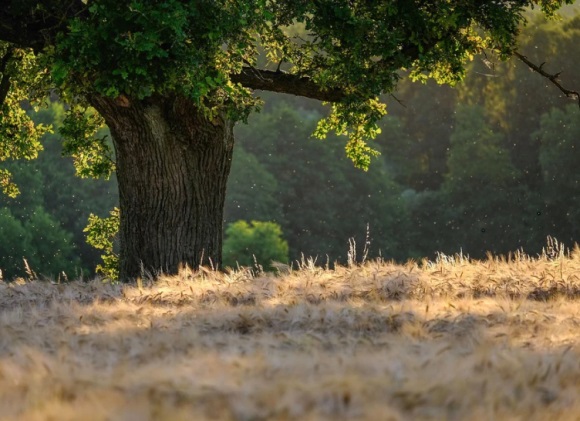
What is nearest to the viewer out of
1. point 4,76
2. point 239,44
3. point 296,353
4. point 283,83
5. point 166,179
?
point 296,353

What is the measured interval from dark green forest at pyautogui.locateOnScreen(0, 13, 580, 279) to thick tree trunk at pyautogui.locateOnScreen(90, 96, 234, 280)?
3679 centimetres

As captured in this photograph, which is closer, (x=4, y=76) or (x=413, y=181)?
Result: (x=4, y=76)

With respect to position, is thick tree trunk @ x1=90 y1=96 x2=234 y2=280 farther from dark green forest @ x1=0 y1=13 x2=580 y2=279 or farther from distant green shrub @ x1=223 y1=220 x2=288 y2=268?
distant green shrub @ x1=223 y1=220 x2=288 y2=268

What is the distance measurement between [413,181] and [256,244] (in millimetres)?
16993

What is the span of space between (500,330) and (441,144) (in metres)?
59.8

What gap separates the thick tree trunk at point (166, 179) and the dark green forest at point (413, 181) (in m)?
36.8

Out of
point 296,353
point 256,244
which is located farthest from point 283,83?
point 256,244

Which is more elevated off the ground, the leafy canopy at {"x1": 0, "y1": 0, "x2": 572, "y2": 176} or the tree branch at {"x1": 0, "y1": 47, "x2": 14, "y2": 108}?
the tree branch at {"x1": 0, "y1": 47, "x2": 14, "y2": 108}

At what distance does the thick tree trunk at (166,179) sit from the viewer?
13.8 meters

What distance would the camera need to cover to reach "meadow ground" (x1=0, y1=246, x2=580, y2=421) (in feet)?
14.0

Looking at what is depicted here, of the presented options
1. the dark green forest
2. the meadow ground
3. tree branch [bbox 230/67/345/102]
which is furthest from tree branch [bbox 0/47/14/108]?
the dark green forest

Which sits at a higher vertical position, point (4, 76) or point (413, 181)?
point (413, 181)

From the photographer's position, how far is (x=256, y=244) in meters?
53.5

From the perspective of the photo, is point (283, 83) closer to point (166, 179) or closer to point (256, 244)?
point (166, 179)
